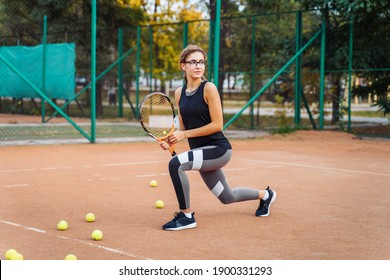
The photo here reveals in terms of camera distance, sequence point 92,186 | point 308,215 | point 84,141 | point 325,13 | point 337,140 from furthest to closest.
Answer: point 325,13
point 337,140
point 84,141
point 92,186
point 308,215

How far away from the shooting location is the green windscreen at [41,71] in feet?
62.1

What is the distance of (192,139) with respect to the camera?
6273 millimetres

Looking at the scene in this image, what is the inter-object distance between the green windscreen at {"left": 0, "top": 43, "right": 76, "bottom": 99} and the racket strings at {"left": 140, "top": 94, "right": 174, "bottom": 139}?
12525 mm

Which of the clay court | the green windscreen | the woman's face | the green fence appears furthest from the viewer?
the green windscreen

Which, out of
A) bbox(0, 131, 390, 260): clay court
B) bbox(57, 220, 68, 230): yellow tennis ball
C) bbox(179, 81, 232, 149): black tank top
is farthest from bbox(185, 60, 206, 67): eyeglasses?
bbox(57, 220, 68, 230): yellow tennis ball

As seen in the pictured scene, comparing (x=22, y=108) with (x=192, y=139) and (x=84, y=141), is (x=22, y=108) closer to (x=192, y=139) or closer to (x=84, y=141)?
(x=84, y=141)

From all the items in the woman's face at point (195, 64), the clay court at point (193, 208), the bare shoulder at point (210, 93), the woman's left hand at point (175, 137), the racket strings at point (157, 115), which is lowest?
the clay court at point (193, 208)

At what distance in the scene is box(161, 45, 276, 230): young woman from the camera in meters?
6.04

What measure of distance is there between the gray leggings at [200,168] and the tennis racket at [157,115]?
31 cm

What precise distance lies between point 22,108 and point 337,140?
415 inches

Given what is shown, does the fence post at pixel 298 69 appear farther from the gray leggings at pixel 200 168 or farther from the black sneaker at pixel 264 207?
the gray leggings at pixel 200 168

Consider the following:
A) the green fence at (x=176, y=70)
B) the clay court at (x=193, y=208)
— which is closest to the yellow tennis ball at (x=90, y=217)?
the clay court at (x=193, y=208)

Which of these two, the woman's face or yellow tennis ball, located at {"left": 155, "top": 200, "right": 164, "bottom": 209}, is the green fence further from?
the woman's face
